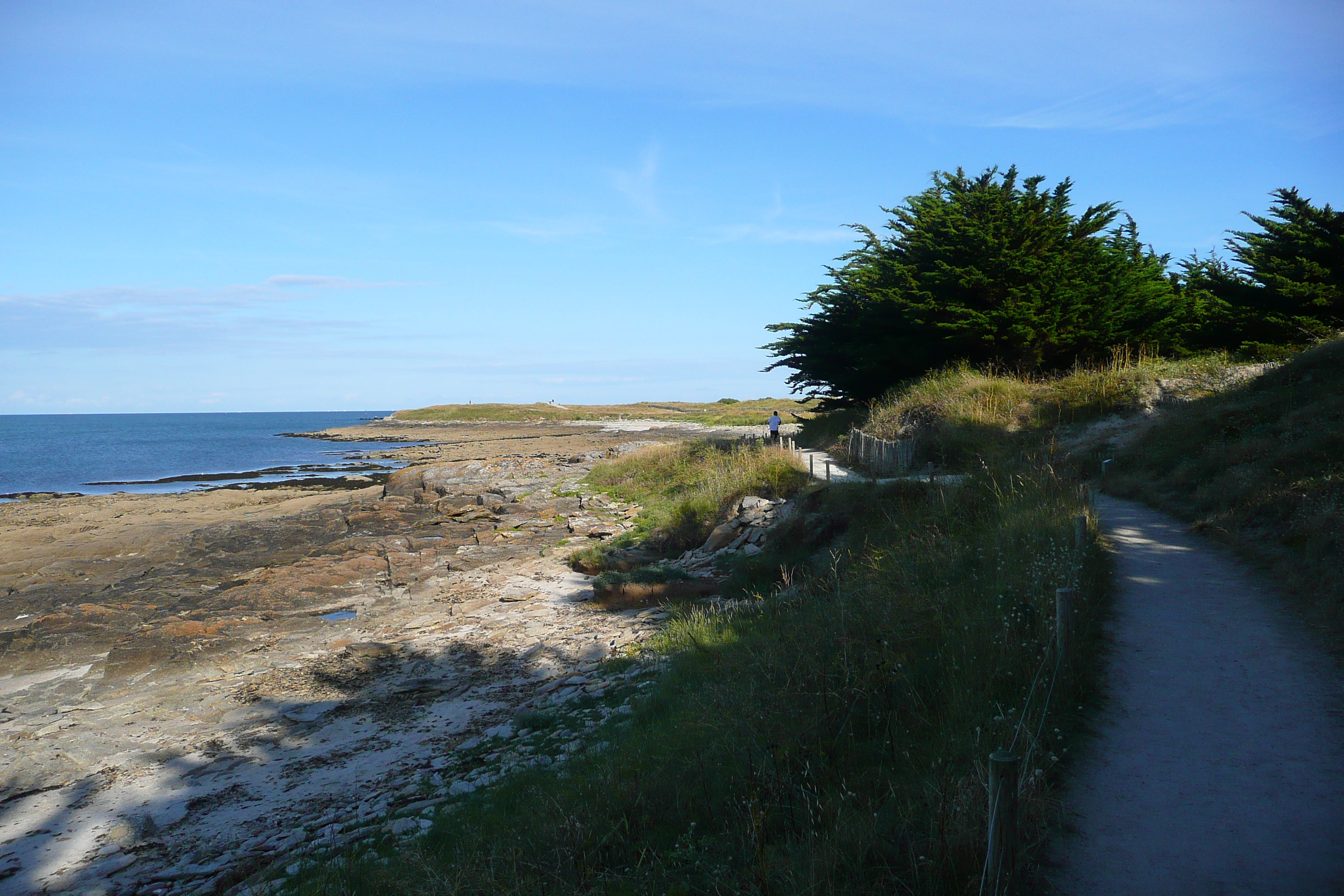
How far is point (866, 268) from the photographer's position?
97.3 ft

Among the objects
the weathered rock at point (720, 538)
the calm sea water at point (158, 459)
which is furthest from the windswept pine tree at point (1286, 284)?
the calm sea water at point (158, 459)

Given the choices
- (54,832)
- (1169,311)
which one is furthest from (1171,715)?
(1169,311)

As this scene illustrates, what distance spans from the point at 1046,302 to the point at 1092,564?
56.7 ft

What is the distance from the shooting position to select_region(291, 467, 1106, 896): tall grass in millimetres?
4055

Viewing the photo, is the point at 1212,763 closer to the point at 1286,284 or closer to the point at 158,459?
the point at 1286,284

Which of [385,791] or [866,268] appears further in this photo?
[866,268]

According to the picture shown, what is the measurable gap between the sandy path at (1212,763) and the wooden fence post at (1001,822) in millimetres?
730

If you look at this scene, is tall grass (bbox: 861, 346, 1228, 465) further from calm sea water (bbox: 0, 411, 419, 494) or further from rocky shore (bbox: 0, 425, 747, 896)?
calm sea water (bbox: 0, 411, 419, 494)

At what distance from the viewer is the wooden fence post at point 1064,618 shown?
5.73m

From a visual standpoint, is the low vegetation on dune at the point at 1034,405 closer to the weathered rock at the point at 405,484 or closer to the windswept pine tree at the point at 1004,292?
the windswept pine tree at the point at 1004,292

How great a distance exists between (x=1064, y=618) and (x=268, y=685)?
10.5 meters

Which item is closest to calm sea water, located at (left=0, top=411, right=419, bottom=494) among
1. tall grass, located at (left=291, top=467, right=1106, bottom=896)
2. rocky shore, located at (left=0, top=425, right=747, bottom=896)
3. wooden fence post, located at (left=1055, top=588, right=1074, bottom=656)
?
rocky shore, located at (left=0, top=425, right=747, bottom=896)

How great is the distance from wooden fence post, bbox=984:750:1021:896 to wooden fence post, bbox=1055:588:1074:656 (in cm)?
284

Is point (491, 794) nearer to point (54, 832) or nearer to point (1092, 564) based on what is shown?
point (54, 832)
